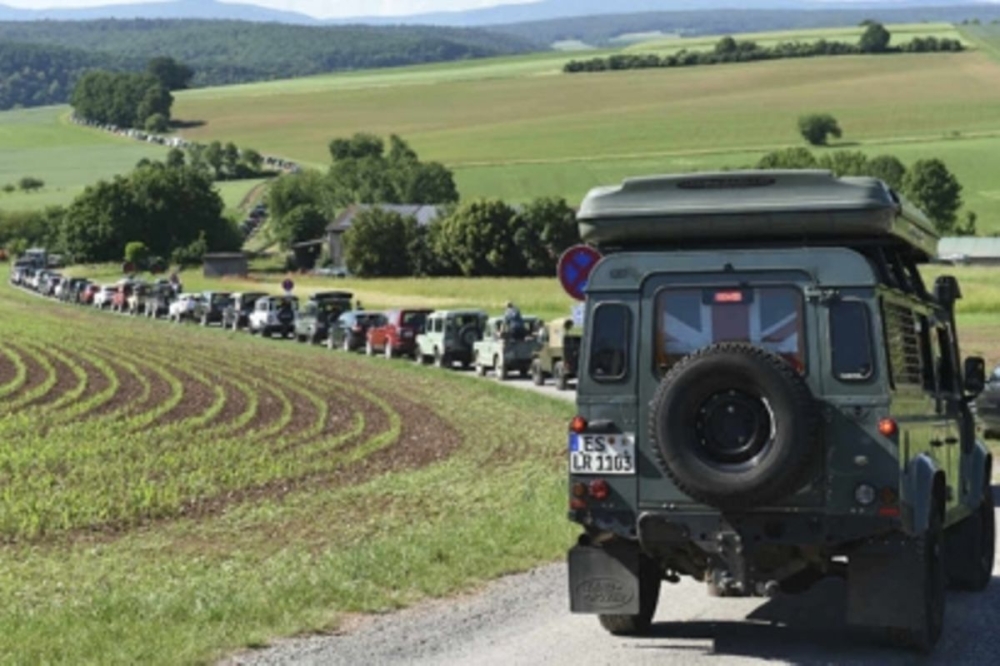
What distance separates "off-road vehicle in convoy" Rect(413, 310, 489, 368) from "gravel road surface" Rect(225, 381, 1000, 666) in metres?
33.4

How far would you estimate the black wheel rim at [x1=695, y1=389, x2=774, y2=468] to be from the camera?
1141 cm

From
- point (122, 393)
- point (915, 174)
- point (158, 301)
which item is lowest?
point (158, 301)

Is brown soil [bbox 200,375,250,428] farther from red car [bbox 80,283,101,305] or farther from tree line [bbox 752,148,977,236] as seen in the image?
tree line [bbox 752,148,977,236]

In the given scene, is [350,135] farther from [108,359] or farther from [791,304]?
[791,304]

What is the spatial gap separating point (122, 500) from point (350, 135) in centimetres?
15930

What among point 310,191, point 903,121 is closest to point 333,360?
point 310,191

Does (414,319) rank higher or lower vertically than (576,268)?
lower

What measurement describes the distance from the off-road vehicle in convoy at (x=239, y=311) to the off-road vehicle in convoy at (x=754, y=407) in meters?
55.5

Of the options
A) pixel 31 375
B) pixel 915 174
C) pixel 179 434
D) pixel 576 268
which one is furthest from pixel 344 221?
pixel 576 268

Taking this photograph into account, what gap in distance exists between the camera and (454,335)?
48125 millimetres

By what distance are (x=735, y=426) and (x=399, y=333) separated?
40.4m

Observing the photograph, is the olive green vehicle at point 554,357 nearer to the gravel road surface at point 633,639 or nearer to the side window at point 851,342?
the gravel road surface at point 633,639

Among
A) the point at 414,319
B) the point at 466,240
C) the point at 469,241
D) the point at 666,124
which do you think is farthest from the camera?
the point at 666,124

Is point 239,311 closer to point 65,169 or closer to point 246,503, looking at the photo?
point 246,503
